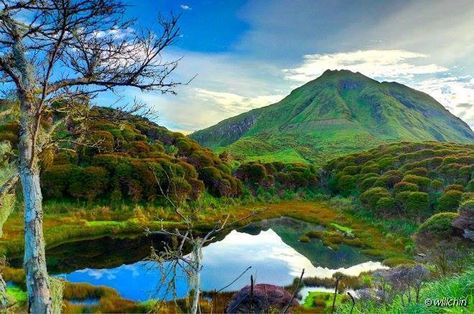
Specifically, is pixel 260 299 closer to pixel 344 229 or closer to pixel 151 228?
pixel 151 228

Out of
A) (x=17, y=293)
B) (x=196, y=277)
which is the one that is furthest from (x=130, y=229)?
(x=196, y=277)

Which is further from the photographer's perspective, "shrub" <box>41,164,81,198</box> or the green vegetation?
"shrub" <box>41,164,81,198</box>

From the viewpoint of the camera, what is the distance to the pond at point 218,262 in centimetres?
2314

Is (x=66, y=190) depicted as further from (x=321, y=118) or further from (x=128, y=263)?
(x=321, y=118)

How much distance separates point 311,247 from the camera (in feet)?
114

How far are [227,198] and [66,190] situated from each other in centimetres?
1864

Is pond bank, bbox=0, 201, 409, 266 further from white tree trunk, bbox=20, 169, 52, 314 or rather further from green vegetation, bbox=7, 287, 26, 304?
white tree trunk, bbox=20, 169, 52, 314

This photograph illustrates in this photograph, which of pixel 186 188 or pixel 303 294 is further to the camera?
pixel 186 188

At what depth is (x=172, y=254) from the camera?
4.99 meters

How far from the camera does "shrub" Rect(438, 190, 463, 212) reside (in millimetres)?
34906

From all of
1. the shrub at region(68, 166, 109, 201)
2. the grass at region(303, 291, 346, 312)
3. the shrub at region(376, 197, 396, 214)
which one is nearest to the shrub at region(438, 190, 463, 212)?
the shrub at region(376, 197, 396, 214)

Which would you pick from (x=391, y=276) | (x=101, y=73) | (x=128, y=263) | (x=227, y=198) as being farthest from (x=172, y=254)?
Answer: (x=227, y=198)

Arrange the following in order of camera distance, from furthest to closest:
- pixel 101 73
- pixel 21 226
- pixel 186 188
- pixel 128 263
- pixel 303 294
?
pixel 186 188 < pixel 21 226 < pixel 128 263 < pixel 303 294 < pixel 101 73

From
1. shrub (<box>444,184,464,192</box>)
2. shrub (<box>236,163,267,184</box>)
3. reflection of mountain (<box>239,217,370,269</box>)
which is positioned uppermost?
shrub (<box>236,163,267,184</box>)
